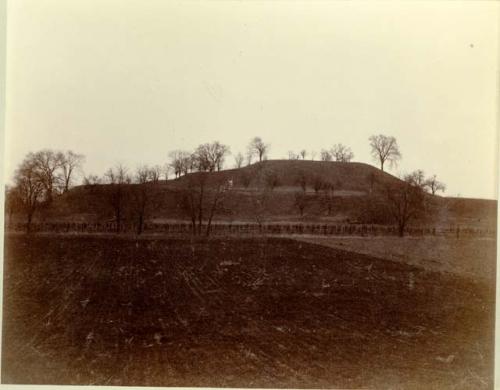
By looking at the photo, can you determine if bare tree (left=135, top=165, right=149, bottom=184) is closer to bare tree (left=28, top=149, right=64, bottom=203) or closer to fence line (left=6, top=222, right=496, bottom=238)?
fence line (left=6, top=222, right=496, bottom=238)

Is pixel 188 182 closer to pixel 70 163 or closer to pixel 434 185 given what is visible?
pixel 70 163

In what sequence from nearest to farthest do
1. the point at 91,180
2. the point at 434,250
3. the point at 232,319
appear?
the point at 232,319 → the point at 91,180 → the point at 434,250

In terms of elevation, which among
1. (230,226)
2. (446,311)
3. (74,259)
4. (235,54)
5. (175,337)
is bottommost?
(175,337)

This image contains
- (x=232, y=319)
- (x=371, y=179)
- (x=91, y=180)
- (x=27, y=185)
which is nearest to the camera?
(x=232, y=319)

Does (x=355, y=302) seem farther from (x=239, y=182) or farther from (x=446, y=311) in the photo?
(x=239, y=182)

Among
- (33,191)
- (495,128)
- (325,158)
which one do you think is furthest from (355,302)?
(33,191)

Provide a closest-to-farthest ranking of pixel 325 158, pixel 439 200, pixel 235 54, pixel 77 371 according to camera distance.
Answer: pixel 77 371 < pixel 235 54 < pixel 439 200 < pixel 325 158

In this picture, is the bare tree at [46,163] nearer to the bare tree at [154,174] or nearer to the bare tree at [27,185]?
the bare tree at [27,185]

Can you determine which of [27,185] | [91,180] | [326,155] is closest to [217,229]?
[91,180]
